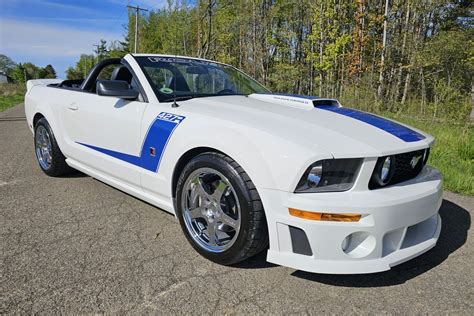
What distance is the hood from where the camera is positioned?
1934mm

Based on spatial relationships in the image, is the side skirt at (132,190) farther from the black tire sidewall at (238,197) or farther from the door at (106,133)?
the black tire sidewall at (238,197)

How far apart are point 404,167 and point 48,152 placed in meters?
3.85

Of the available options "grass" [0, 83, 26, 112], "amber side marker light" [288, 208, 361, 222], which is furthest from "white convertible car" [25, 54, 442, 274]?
"grass" [0, 83, 26, 112]

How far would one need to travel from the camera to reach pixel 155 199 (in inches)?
107

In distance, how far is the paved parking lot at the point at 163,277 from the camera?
190 cm

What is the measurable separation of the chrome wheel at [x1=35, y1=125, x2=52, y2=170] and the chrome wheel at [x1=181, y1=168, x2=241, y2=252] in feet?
8.06

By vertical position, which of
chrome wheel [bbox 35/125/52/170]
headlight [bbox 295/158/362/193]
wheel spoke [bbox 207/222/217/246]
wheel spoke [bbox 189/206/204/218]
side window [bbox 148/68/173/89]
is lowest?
wheel spoke [bbox 207/222/217/246]

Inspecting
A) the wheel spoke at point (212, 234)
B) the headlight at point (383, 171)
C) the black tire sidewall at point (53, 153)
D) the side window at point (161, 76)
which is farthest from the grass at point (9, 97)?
the headlight at point (383, 171)

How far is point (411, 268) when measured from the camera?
7.64ft

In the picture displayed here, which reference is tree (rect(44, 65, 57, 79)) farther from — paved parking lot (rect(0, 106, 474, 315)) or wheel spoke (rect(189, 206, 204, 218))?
wheel spoke (rect(189, 206, 204, 218))

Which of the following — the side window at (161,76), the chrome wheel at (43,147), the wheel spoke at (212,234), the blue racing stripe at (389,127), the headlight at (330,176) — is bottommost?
the wheel spoke at (212,234)

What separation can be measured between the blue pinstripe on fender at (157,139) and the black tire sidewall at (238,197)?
0.30m

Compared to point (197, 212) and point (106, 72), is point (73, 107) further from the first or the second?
point (197, 212)

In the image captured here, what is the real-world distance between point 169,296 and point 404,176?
1.64 m
